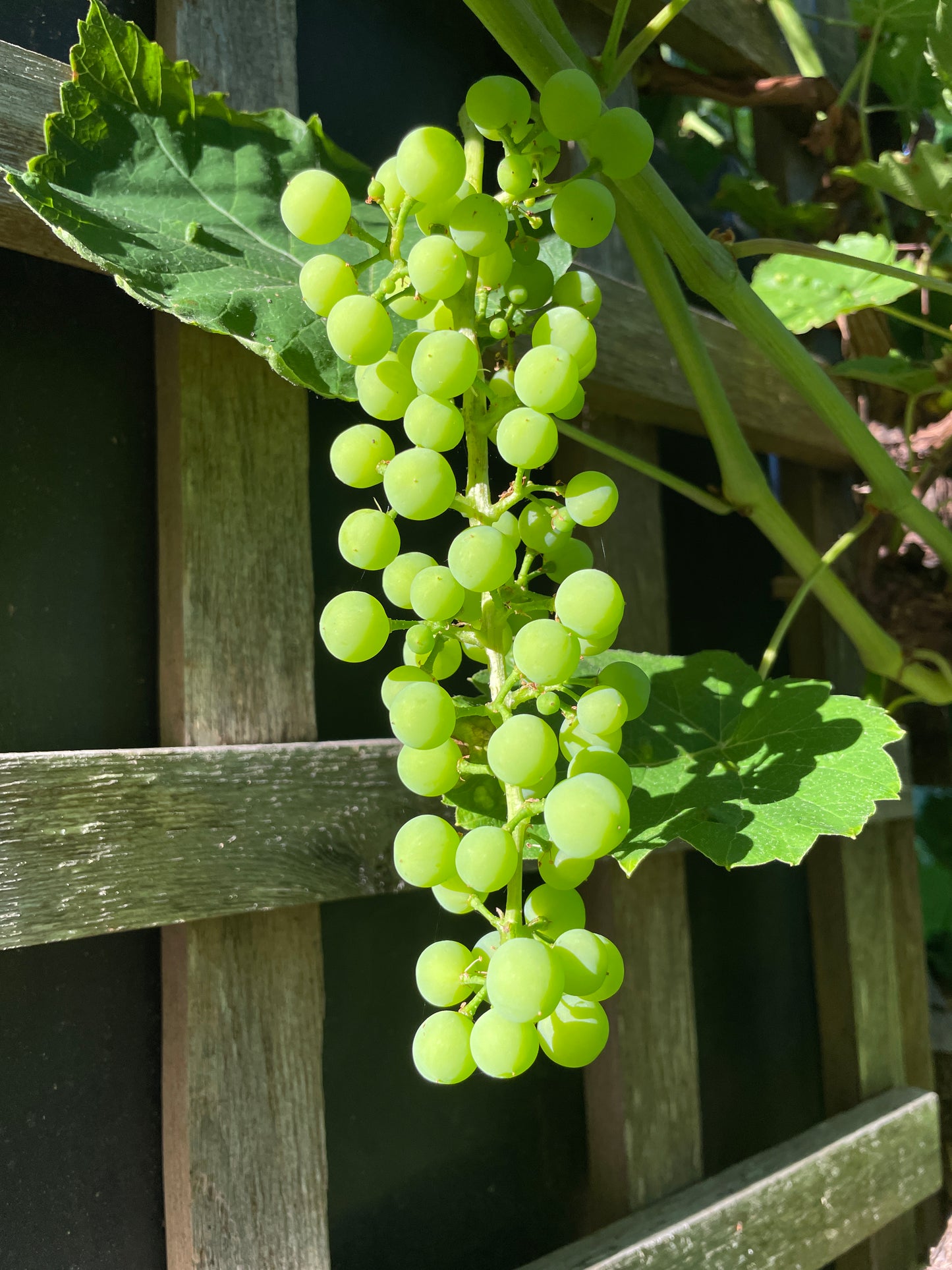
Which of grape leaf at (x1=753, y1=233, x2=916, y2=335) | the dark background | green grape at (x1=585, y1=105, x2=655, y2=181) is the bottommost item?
the dark background

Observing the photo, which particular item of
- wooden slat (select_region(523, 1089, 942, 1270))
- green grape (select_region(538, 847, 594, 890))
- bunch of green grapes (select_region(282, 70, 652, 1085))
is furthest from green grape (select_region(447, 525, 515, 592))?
wooden slat (select_region(523, 1089, 942, 1270))

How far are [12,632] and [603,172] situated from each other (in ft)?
1.44

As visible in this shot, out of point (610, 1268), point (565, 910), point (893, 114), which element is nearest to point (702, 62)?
point (893, 114)

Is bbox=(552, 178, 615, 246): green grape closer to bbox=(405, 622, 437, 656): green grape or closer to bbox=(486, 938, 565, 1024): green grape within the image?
bbox=(405, 622, 437, 656): green grape

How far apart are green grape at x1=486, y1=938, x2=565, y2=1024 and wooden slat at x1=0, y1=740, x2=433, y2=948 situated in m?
0.31

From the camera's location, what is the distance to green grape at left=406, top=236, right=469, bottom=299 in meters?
0.37

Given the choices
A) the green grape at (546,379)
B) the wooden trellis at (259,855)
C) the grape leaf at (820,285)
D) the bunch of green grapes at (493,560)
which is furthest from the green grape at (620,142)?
the grape leaf at (820,285)

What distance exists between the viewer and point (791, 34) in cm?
→ 106

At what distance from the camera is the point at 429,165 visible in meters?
0.37

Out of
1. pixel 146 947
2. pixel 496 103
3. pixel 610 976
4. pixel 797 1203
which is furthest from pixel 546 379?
pixel 797 1203

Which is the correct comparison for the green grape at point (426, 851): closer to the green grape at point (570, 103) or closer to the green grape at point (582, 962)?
the green grape at point (582, 962)

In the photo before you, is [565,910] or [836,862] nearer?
[565,910]

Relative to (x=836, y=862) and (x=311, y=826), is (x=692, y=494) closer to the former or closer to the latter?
(x=311, y=826)

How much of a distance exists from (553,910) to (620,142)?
325mm
